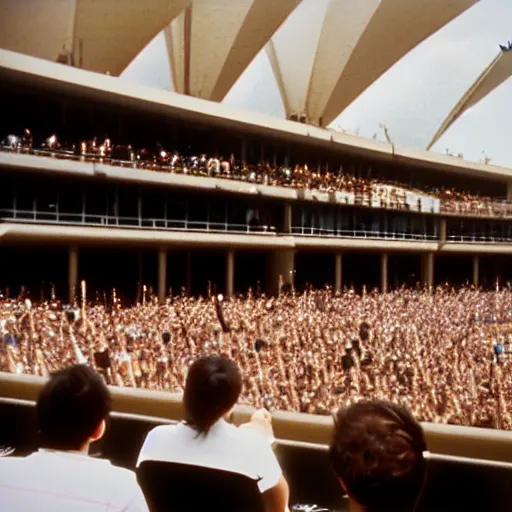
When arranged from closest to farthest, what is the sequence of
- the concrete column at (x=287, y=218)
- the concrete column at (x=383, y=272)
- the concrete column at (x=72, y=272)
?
the concrete column at (x=72, y=272), the concrete column at (x=287, y=218), the concrete column at (x=383, y=272)

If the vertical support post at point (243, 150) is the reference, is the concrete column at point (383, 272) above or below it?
below

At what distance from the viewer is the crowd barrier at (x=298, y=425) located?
136 inches

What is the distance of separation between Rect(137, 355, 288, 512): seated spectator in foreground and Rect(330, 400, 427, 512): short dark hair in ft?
2.50

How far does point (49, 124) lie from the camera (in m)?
24.4

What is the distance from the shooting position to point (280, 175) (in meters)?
29.8

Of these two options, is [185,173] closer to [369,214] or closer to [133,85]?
[133,85]

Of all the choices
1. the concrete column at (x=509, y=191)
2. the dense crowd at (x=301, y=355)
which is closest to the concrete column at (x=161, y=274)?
the dense crowd at (x=301, y=355)

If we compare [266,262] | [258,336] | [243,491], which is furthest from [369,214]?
[243,491]

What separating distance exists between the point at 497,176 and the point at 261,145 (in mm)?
21370

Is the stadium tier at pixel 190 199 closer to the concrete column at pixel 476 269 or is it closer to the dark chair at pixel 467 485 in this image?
the concrete column at pixel 476 269

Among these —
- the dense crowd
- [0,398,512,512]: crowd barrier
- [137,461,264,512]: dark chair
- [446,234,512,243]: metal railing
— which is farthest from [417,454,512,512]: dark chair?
[446,234,512,243]: metal railing

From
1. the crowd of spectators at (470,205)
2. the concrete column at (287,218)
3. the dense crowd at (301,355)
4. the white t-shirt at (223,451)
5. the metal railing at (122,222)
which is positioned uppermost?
the crowd of spectators at (470,205)

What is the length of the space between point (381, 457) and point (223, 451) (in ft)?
3.18

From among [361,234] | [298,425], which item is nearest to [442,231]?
[361,234]
